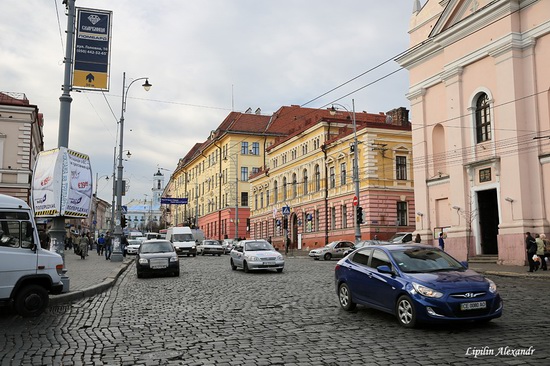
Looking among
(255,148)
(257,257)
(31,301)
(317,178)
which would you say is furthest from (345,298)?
(255,148)

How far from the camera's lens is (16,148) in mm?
39188

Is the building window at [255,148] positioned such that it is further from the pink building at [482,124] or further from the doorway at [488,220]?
the doorway at [488,220]

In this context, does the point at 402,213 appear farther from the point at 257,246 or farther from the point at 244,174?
the point at 244,174

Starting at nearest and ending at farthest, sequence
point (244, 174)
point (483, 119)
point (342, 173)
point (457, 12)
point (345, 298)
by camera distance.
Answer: point (345, 298)
point (483, 119)
point (457, 12)
point (342, 173)
point (244, 174)

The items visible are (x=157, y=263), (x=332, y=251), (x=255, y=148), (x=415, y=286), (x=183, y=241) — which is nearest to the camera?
(x=415, y=286)

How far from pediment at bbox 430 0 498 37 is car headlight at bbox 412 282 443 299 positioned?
25039 mm

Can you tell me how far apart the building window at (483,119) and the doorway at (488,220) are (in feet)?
10.7

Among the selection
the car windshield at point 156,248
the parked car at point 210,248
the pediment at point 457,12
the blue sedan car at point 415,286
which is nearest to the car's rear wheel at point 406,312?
the blue sedan car at point 415,286

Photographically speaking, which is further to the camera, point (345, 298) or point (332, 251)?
point (332, 251)

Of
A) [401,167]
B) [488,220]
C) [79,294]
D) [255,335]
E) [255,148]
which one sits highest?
[255,148]

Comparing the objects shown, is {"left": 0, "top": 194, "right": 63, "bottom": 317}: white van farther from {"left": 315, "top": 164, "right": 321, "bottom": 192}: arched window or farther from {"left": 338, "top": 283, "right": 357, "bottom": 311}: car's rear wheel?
{"left": 315, "top": 164, "right": 321, "bottom": 192}: arched window

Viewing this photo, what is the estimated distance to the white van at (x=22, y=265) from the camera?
10.4 m

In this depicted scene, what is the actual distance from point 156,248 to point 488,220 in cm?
1949

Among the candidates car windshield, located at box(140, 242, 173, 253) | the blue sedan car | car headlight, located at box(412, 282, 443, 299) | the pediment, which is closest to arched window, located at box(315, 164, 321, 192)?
the pediment
